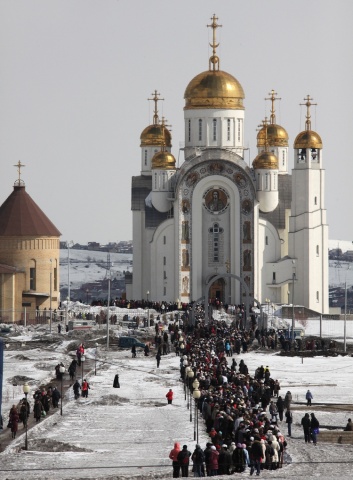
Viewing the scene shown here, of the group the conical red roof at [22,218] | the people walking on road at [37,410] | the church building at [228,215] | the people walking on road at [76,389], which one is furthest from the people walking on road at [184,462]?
the church building at [228,215]

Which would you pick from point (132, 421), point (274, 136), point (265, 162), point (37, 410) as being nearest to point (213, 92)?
point (265, 162)

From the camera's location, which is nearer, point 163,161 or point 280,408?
point 280,408

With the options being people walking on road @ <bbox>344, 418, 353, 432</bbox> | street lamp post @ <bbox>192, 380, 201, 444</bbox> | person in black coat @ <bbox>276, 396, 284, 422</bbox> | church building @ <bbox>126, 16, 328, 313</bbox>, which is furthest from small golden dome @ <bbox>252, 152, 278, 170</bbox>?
people walking on road @ <bbox>344, 418, 353, 432</bbox>

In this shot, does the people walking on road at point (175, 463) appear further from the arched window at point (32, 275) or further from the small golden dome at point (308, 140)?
the small golden dome at point (308, 140)

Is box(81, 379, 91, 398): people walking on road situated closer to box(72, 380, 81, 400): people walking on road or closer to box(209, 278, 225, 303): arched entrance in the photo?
box(72, 380, 81, 400): people walking on road

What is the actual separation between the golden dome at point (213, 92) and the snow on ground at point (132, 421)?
82.9 ft

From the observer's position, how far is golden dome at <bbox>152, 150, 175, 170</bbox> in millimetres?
91250

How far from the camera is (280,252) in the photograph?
91250 millimetres

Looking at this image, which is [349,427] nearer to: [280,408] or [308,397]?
[280,408]

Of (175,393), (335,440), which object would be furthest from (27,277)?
(335,440)

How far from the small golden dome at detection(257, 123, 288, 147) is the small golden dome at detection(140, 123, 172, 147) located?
15.6 feet

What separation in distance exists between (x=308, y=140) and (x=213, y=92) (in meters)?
5.06

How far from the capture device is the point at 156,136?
9712 cm

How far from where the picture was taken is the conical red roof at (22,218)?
86.7 metres
